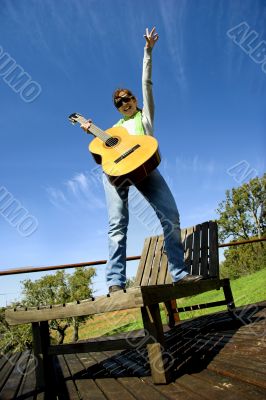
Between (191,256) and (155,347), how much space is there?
2.25m

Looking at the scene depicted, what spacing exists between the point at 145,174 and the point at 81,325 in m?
31.5

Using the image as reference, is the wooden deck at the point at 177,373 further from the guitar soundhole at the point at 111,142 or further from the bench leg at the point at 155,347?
the guitar soundhole at the point at 111,142

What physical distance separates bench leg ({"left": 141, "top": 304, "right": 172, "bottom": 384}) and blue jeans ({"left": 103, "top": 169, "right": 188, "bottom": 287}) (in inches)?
27.7

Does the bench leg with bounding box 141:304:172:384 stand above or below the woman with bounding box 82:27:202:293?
below

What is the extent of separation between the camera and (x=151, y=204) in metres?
2.54

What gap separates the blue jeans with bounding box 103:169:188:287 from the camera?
2.25 m

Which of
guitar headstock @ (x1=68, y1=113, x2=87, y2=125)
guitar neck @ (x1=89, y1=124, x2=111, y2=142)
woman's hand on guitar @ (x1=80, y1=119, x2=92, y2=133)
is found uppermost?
guitar headstock @ (x1=68, y1=113, x2=87, y2=125)

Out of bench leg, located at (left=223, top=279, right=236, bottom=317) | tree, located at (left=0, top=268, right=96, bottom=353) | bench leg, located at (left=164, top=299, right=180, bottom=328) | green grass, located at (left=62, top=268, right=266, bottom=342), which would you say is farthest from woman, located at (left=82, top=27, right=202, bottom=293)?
tree, located at (left=0, top=268, right=96, bottom=353)

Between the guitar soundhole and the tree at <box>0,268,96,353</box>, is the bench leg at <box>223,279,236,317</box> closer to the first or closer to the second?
the guitar soundhole

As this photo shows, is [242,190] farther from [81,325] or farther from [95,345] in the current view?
[95,345]

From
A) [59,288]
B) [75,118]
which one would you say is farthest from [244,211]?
[75,118]

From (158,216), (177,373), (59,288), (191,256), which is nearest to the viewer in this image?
(177,373)

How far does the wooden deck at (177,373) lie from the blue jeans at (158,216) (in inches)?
21.3

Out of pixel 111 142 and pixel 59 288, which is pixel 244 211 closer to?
pixel 59 288
